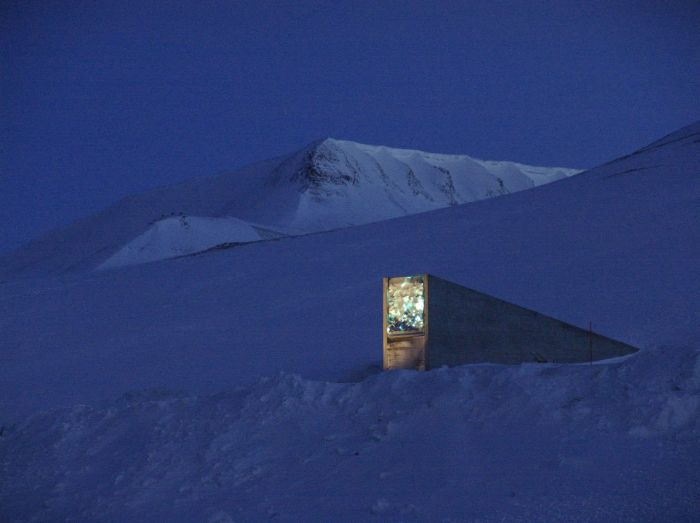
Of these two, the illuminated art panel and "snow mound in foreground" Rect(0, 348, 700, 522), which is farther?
the illuminated art panel

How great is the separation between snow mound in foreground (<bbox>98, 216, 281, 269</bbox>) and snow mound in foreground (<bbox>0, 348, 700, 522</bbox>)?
41.2m

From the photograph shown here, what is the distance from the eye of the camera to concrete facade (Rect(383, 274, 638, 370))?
12898 mm

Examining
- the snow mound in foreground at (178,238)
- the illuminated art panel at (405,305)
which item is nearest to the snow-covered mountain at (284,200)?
the snow mound in foreground at (178,238)

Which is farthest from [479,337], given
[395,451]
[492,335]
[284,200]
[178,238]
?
[284,200]

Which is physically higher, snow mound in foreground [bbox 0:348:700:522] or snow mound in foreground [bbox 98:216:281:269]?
snow mound in foreground [bbox 98:216:281:269]

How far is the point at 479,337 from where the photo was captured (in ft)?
46.0

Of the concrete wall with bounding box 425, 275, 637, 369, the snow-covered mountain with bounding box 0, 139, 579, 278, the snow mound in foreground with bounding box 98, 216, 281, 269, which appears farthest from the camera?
the snow-covered mountain with bounding box 0, 139, 579, 278

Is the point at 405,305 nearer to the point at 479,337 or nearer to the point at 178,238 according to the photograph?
the point at 479,337

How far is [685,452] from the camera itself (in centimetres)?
722

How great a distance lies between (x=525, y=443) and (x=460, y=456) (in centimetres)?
61

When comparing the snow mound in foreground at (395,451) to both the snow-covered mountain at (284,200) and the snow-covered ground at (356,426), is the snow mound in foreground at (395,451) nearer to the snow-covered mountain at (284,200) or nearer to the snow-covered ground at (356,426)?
the snow-covered ground at (356,426)


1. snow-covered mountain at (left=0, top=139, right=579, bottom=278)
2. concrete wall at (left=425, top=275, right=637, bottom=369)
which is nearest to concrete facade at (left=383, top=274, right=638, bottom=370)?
concrete wall at (left=425, top=275, right=637, bottom=369)

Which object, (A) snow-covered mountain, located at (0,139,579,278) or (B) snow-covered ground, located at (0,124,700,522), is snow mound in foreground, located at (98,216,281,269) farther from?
(B) snow-covered ground, located at (0,124,700,522)

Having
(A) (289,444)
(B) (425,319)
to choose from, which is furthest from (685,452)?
(B) (425,319)
